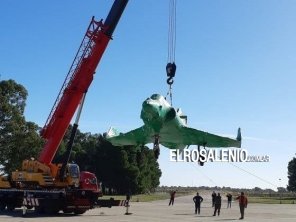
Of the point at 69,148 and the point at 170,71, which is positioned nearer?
the point at 170,71

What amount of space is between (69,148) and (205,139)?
326 inches

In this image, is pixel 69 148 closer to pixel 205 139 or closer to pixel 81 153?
pixel 205 139

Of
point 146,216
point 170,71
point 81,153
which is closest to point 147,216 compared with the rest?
point 146,216

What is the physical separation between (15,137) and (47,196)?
30129mm

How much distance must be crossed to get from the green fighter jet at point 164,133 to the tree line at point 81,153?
1.24 m

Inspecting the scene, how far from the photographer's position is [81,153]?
267 feet

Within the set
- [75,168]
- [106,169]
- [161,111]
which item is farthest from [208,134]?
[106,169]

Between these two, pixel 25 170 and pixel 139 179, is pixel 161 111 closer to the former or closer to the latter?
pixel 25 170

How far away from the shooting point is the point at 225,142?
96.0 ft

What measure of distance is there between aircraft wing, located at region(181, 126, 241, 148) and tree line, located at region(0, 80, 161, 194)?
299cm

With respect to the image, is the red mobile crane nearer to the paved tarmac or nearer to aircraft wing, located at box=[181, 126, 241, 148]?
the paved tarmac

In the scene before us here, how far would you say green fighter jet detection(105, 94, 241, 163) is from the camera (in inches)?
858

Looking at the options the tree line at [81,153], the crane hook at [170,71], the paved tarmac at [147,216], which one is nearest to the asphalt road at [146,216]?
the paved tarmac at [147,216]

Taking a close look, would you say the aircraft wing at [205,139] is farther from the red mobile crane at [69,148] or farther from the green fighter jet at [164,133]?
the red mobile crane at [69,148]
